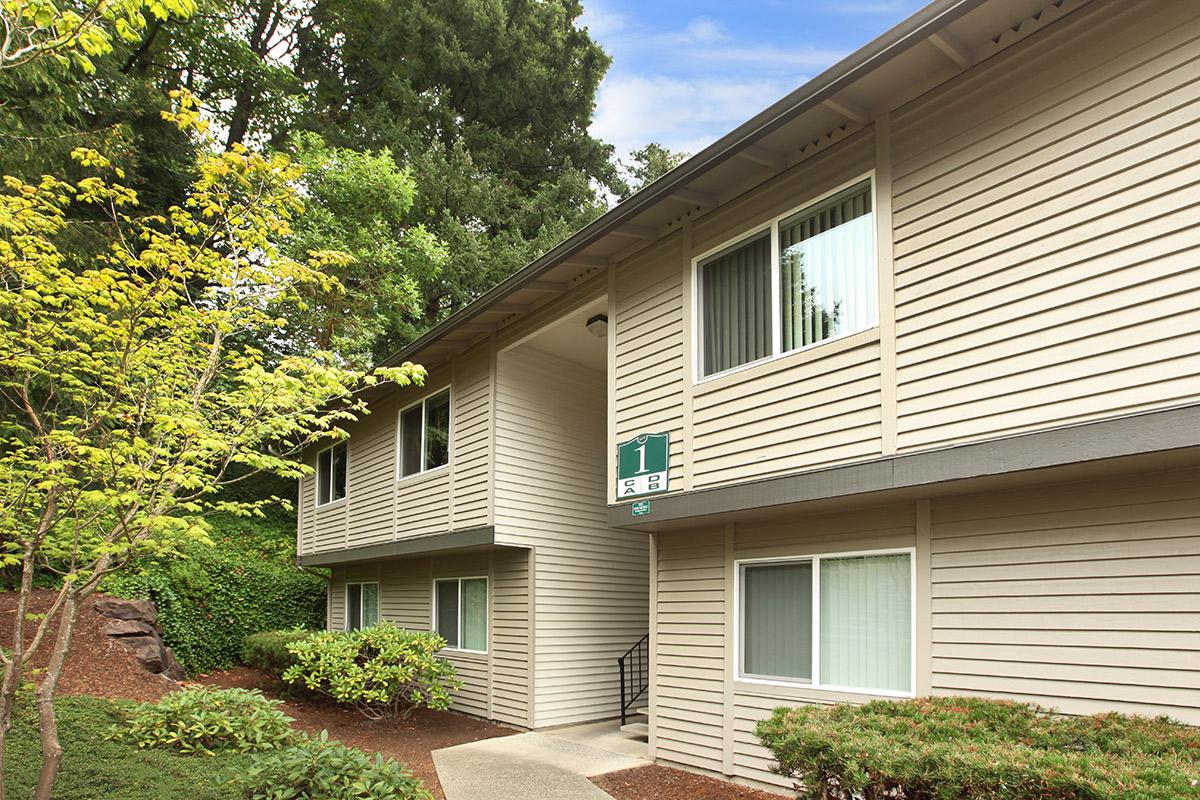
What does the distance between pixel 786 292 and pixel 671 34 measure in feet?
80.3

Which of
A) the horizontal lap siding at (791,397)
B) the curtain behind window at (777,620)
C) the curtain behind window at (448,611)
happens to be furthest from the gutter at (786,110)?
the curtain behind window at (448,611)

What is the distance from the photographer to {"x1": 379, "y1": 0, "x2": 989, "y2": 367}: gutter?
5520 mm

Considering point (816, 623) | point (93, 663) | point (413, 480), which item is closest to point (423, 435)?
point (413, 480)

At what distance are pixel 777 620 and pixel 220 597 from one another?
1356 cm

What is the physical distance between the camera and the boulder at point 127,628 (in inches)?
486

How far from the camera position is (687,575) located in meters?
8.62

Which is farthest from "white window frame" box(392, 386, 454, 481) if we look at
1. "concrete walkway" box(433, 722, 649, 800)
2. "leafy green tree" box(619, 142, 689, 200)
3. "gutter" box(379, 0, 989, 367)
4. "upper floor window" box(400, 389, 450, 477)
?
"leafy green tree" box(619, 142, 689, 200)

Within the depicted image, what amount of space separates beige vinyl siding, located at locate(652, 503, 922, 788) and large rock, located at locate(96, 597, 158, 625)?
930 cm

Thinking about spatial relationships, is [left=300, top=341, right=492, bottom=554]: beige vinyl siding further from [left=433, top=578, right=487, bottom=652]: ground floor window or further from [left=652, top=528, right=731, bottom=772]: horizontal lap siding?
[left=652, top=528, right=731, bottom=772]: horizontal lap siding

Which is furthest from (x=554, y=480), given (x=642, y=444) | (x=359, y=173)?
(x=359, y=173)

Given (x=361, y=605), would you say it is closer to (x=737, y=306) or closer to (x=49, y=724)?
(x=49, y=724)

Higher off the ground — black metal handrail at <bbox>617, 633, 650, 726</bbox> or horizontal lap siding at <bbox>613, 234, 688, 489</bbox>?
horizontal lap siding at <bbox>613, 234, 688, 489</bbox>

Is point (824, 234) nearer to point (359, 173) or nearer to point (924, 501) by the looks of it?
point (924, 501)

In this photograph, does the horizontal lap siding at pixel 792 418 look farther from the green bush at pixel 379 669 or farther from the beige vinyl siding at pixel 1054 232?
the green bush at pixel 379 669
